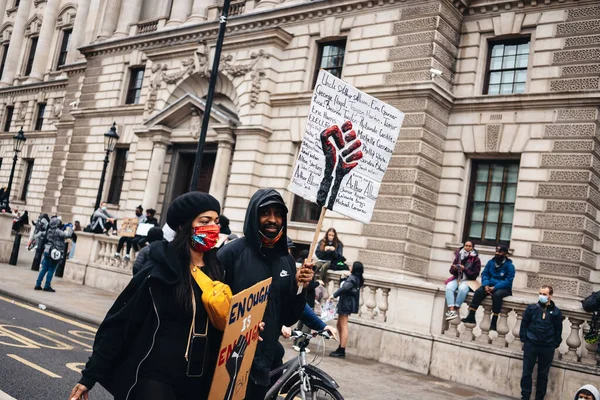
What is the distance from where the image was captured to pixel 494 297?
424 inches

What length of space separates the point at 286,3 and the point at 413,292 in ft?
44.7

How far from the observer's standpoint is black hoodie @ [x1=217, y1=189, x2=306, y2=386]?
4125 millimetres

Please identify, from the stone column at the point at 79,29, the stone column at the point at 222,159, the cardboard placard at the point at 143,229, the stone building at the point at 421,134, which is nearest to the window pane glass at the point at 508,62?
the stone building at the point at 421,134

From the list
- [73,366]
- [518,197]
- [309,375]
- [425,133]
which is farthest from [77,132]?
[309,375]

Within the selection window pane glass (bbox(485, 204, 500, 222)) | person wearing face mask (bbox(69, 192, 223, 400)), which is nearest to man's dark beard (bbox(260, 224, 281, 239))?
person wearing face mask (bbox(69, 192, 223, 400))

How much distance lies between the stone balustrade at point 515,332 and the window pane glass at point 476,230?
6521mm

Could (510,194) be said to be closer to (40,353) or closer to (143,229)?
(143,229)

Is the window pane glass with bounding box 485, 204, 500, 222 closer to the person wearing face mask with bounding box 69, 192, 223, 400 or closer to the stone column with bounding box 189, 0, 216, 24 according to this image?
the stone column with bounding box 189, 0, 216, 24

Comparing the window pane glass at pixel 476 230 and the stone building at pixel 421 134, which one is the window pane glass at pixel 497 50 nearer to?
the stone building at pixel 421 134

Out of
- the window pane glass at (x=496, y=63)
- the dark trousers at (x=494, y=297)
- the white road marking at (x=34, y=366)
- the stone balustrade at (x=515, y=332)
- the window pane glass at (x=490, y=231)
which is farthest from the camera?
the window pane glass at (x=496, y=63)

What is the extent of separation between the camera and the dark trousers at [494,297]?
10.8 metres

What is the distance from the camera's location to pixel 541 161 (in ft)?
55.8

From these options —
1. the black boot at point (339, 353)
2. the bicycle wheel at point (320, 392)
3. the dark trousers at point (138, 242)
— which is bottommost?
the black boot at point (339, 353)

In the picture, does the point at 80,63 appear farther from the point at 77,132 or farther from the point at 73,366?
the point at 73,366
